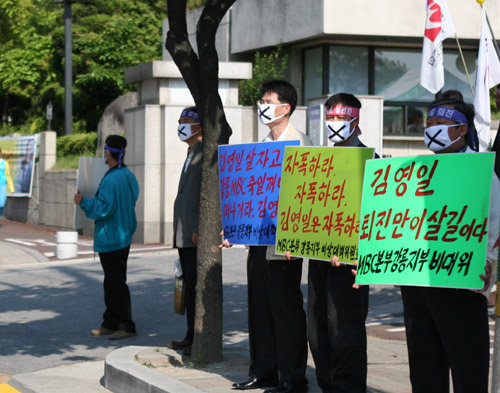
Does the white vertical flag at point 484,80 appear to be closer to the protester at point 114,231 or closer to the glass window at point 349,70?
the protester at point 114,231

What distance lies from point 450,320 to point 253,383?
216 cm

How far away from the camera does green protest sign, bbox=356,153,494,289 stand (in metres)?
4.51

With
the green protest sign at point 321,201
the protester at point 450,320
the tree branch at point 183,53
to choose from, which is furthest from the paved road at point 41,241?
the protester at point 450,320

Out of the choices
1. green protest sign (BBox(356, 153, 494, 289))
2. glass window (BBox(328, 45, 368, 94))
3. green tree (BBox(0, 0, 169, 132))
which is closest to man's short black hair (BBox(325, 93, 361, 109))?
green protest sign (BBox(356, 153, 494, 289))

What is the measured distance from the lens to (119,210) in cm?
926

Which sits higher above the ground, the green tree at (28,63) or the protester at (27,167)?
the green tree at (28,63)

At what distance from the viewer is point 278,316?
6305 millimetres

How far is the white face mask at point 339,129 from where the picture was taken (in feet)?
19.1

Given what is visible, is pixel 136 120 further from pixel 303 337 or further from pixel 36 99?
pixel 36 99

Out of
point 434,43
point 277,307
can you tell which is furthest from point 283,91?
point 434,43

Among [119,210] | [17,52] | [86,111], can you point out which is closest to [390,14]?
[119,210]

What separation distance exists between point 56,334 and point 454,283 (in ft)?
19.2

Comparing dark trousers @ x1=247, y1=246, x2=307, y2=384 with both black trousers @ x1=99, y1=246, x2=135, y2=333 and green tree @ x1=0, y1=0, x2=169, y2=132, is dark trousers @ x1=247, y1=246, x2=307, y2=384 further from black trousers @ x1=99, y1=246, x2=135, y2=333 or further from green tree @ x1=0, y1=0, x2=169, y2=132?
green tree @ x1=0, y1=0, x2=169, y2=132

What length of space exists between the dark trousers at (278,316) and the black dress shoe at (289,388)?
0.03 meters
